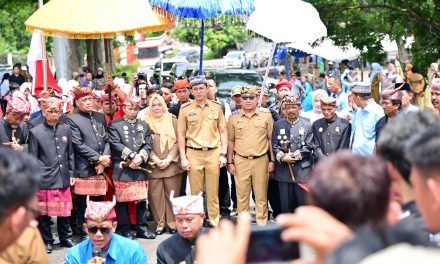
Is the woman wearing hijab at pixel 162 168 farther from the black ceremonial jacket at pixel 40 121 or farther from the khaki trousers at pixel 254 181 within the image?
the black ceremonial jacket at pixel 40 121

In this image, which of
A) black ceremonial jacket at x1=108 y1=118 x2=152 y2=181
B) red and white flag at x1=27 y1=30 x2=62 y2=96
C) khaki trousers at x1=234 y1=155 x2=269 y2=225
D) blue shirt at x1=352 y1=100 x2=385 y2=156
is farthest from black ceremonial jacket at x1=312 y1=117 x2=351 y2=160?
red and white flag at x1=27 y1=30 x2=62 y2=96

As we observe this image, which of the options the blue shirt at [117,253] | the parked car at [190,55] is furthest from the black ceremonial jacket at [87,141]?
the parked car at [190,55]

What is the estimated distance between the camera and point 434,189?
9.26 feet

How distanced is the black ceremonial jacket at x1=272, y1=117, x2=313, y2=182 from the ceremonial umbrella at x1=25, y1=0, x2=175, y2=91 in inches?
82.4

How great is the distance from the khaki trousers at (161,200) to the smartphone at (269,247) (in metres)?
8.25

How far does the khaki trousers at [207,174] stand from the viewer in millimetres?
10820

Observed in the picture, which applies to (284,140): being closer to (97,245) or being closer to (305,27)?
(305,27)

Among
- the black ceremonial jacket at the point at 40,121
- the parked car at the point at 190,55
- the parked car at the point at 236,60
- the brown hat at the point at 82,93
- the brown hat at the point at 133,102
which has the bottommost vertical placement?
the parked car at the point at 190,55

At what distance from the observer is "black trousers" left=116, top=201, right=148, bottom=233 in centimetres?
1066

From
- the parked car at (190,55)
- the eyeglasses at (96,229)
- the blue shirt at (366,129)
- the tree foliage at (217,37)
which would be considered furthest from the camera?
the tree foliage at (217,37)

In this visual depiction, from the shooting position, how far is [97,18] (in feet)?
36.2

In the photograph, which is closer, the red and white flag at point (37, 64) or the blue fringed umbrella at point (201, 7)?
the blue fringed umbrella at point (201, 7)

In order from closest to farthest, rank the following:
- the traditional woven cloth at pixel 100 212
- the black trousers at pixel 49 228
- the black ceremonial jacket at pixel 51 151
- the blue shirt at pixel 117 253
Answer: the blue shirt at pixel 117 253
the traditional woven cloth at pixel 100 212
the black ceremonial jacket at pixel 51 151
the black trousers at pixel 49 228

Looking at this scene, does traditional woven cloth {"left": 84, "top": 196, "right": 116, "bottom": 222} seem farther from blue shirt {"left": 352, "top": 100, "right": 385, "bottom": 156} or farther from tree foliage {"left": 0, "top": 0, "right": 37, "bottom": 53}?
tree foliage {"left": 0, "top": 0, "right": 37, "bottom": 53}
